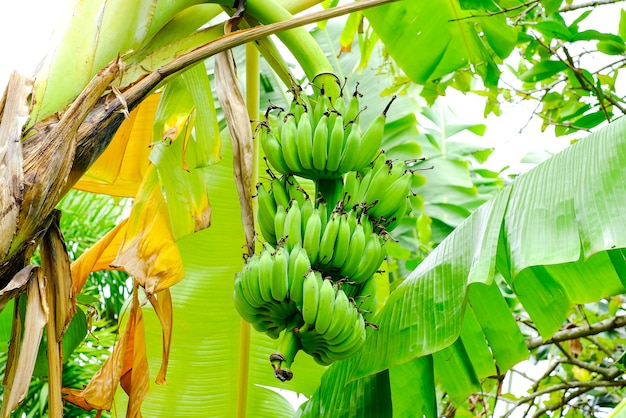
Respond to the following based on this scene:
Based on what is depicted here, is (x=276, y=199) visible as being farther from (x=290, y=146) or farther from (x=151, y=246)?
(x=151, y=246)

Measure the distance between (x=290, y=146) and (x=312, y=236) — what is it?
0.47 ft

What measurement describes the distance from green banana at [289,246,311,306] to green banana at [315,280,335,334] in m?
0.03

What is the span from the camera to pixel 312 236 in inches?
34.7

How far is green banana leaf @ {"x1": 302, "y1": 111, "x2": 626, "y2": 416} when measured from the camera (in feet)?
2.88

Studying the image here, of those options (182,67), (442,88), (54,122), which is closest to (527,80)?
(442,88)

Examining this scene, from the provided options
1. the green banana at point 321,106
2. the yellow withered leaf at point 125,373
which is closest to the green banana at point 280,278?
the green banana at point 321,106

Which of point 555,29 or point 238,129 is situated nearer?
point 238,129

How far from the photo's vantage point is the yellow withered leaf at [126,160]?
4.39 feet

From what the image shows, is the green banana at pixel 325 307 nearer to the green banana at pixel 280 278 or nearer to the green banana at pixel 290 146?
the green banana at pixel 280 278

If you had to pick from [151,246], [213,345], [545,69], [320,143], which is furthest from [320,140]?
[545,69]

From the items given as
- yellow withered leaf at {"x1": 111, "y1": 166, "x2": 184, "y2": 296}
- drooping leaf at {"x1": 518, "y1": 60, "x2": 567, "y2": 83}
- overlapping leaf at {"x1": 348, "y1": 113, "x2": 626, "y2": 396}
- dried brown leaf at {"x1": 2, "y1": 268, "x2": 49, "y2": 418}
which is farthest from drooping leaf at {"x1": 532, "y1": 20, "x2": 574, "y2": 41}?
dried brown leaf at {"x1": 2, "y1": 268, "x2": 49, "y2": 418}

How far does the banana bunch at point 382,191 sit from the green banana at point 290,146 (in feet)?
0.26

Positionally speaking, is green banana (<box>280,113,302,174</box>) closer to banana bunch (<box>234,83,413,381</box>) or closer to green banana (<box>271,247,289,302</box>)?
banana bunch (<box>234,83,413,381</box>)

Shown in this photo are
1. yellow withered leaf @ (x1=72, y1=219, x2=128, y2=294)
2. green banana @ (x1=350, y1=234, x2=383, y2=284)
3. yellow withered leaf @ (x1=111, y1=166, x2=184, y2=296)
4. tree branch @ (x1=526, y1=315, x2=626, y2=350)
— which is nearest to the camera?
green banana @ (x1=350, y1=234, x2=383, y2=284)
